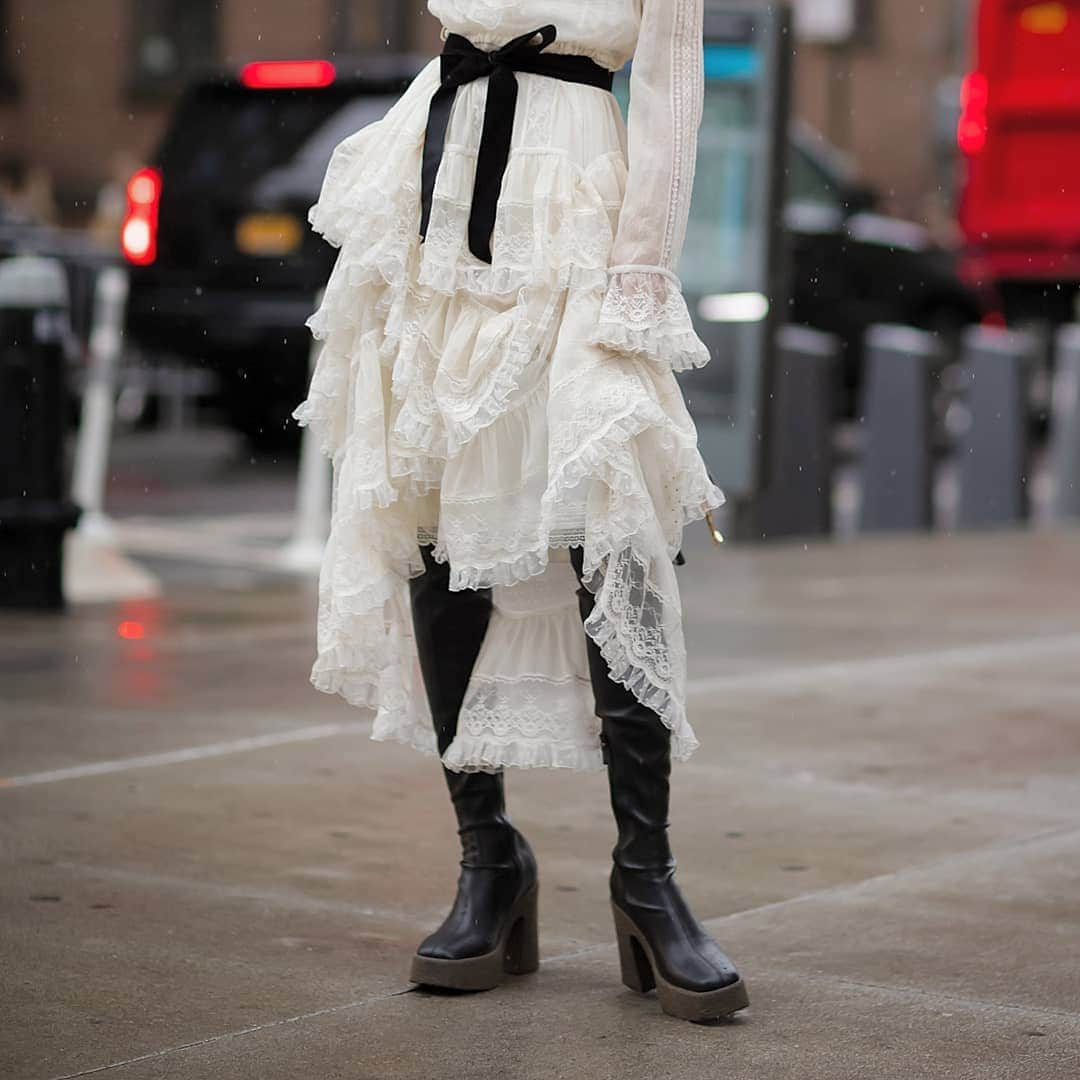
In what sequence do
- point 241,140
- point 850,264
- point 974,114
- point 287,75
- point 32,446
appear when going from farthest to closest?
1. point 850,264
2. point 974,114
3. point 241,140
4. point 287,75
5. point 32,446

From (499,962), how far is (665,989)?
29 cm

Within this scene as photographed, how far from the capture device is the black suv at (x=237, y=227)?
14531mm

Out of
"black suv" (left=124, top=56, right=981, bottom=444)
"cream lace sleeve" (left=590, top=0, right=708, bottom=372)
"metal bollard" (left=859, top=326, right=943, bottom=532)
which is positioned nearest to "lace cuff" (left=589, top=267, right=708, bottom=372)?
"cream lace sleeve" (left=590, top=0, right=708, bottom=372)

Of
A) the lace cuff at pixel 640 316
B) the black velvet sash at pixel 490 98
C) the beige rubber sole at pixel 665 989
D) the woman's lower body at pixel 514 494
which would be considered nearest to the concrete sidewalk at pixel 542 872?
the beige rubber sole at pixel 665 989

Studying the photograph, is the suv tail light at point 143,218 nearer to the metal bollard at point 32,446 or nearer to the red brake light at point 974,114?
the red brake light at point 974,114

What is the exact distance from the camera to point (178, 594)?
8641 mm

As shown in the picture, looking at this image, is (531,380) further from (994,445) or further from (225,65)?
(225,65)

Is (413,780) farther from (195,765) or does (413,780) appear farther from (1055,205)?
(1055,205)

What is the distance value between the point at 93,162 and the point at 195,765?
24.2m

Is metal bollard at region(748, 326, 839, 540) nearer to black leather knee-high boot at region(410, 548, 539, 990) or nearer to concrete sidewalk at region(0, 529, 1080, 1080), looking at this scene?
concrete sidewalk at region(0, 529, 1080, 1080)

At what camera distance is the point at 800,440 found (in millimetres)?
11688

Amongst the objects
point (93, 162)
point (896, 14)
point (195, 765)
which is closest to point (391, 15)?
point (93, 162)

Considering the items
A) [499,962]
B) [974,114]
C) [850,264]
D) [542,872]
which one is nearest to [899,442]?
[850,264]

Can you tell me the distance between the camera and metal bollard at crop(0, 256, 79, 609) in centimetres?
789
